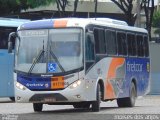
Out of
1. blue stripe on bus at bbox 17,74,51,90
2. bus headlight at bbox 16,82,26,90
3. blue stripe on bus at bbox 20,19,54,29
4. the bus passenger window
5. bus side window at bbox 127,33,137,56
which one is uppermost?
blue stripe on bus at bbox 20,19,54,29

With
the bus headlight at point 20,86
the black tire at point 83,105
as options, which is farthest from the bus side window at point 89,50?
the black tire at point 83,105

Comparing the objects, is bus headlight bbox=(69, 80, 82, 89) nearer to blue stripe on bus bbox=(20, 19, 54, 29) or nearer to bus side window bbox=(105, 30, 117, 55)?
blue stripe on bus bbox=(20, 19, 54, 29)

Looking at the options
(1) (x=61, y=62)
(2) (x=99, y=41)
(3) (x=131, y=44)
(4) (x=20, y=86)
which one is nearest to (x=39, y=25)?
(1) (x=61, y=62)

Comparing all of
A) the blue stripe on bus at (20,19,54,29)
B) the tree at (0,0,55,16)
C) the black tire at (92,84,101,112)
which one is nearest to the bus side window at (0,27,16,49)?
the blue stripe on bus at (20,19,54,29)

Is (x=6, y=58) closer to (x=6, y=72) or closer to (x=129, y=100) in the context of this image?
(x=6, y=72)

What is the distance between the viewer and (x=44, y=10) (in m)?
61.2

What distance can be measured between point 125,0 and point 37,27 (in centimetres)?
2876

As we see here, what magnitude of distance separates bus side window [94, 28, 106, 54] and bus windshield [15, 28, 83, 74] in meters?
1.35

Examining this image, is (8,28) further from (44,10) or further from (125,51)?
(44,10)

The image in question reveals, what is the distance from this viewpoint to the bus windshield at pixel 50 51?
70.5ft

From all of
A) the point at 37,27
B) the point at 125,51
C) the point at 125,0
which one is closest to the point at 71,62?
the point at 37,27

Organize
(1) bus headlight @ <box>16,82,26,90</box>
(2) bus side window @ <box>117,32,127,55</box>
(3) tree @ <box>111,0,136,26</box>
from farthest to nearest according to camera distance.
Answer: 1. (3) tree @ <box>111,0,136,26</box>
2. (2) bus side window @ <box>117,32,127,55</box>
3. (1) bus headlight @ <box>16,82,26,90</box>

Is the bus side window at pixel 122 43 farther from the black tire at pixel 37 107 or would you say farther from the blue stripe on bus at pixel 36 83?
the blue stripe on bus at pixel 36 83

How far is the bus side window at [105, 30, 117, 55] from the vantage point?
79.3 feet
